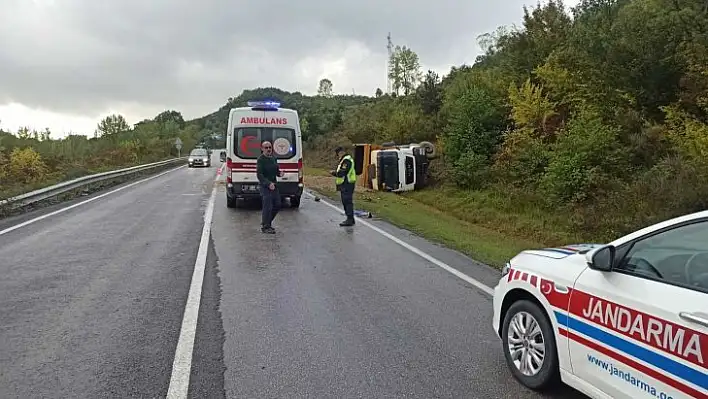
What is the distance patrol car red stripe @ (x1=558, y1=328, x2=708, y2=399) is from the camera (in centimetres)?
295

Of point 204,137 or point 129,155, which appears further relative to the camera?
point 204,137

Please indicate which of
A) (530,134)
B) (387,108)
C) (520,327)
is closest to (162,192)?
(530,134)

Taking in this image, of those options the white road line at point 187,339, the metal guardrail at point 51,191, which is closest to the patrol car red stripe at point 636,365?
the white road line at point 187,339

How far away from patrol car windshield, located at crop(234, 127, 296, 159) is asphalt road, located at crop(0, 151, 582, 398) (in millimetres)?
5203

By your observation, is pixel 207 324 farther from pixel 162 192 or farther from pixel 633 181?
pixel 162 192

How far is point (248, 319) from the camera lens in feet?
19.2

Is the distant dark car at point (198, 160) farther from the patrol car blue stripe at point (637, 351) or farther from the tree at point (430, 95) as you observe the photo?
the patrol car blue stripe at point (637, 351)

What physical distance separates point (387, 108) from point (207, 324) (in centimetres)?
3997

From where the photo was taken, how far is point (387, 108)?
44.6m

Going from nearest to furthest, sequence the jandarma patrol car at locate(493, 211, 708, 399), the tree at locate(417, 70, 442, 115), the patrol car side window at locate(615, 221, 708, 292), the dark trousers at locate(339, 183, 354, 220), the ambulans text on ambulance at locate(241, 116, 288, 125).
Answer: the jandarma patrol car at locate(493, 211, 708, 399) < the patrol car side window at locate(615, 221, 708, 292) < the dark trousers at locate(339, 183, 354, 220) < the ambulans text on ambulance at locate(241, 116, 288, 125) < the tree at locate(417, 70, 442, 115)

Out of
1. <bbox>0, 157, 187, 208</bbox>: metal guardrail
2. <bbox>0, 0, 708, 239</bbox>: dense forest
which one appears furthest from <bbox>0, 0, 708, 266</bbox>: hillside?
<bbox>0, 157, 187, 208</bbox>: metal guardrail

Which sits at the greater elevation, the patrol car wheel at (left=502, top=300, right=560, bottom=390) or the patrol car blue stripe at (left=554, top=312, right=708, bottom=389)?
the patrol car blue stripe at (left=554, top=312, right=708, bottom=389)

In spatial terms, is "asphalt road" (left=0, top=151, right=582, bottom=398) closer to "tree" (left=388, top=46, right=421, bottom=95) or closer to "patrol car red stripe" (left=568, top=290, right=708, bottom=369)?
"patrol car red stripe" (left=568, top=290, right=708, bottom=369)

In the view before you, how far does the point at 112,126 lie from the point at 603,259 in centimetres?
6918
